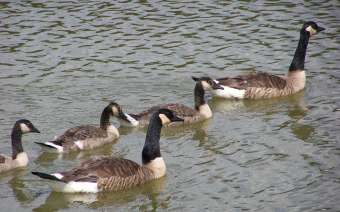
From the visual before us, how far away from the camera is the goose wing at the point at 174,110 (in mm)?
17969

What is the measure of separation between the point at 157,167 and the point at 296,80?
6048 mm

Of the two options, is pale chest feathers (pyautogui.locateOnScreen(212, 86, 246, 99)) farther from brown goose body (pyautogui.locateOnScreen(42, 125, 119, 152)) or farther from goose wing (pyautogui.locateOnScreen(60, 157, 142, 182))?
goose wing (pyautogui.locateOnScreen(60, 157, 142, 182))

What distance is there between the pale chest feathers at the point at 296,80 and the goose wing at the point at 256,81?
152 millimetres

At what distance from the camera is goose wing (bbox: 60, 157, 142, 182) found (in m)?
14.6

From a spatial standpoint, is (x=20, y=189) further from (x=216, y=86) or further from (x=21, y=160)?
(x=216, y=86)

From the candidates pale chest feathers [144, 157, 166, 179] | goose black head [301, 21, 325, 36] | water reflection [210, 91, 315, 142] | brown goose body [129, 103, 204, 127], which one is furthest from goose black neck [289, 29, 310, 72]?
pale chest feathers [144, 157, 166, 179]

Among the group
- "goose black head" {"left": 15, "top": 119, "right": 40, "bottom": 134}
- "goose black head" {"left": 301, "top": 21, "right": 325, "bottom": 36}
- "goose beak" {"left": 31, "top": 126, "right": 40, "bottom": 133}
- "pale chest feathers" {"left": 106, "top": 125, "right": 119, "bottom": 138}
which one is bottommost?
"pale chest feathers" {"left": 106, "top": 125, "right": 119, "bottom": 138}

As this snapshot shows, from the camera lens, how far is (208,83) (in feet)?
63.3

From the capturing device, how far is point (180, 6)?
84.7 feet

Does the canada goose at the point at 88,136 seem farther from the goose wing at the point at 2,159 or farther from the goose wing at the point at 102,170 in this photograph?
the goose wing at the point at 102,170

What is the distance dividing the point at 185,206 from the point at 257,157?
2.53 metres

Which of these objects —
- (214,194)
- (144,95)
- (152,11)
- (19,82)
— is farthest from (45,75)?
(214,194)

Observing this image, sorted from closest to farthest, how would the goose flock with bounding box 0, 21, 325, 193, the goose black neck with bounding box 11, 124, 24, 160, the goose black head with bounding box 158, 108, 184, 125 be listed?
1. the goose flock with bounding box 0, 21, 325, 193
2. the goose black head with bounding box 158, 108, 184, 125
3. the goose black neck with bounding box 11, 124, 24, 160

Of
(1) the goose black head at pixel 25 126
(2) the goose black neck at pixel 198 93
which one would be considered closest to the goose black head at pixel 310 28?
(2) the goose black neck at pixel 198 93
